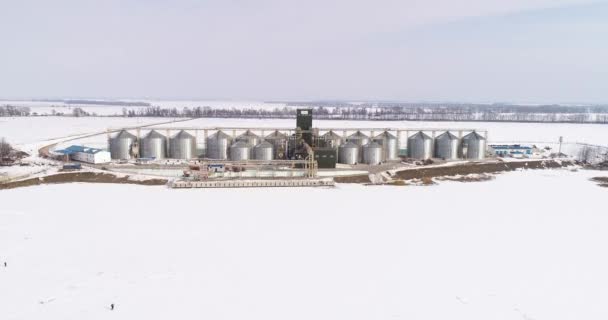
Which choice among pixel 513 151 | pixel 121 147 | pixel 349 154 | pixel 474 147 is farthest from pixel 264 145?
pixel 513 151

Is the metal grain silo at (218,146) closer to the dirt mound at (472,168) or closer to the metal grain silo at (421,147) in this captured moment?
the dirt mound at (472,168)

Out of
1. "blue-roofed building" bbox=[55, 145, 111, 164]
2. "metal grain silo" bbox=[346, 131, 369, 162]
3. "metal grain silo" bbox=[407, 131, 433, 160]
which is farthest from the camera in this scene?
"metal grain silo" bbox=[407, 131, 433, 160]

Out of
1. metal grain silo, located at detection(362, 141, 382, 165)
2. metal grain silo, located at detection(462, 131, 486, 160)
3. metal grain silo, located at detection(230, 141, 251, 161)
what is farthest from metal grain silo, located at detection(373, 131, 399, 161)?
metal grain silo, located at detection(230, 141, 251, 161)

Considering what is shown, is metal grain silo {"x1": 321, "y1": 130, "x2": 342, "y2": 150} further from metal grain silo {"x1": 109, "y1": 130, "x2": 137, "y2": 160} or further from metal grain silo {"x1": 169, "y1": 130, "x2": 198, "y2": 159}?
metal grain silo {"x1": 109, "y1": 130, "x2": 137, "y2": 160}

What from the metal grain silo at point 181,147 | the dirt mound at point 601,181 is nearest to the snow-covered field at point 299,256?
the dirt mound at point 601,181

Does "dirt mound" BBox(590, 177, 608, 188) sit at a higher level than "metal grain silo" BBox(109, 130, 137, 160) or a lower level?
lower

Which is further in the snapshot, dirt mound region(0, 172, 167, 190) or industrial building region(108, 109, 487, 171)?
industrial building region(108, 109, 487, 171)

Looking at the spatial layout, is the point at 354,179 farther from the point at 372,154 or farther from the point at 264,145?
the point at 264,145

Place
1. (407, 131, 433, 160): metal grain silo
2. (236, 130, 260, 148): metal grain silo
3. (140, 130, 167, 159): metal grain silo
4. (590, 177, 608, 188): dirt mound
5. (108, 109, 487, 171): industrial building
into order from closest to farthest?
(590, 177, 608, 188): dirt mound < (108, 109, 487, 171): industrial building < (140, 130, 167, 159): metal grain silo < (236, 130, 260, 148): metal grain silo < (407, 131, 433, 160): metal grain silo

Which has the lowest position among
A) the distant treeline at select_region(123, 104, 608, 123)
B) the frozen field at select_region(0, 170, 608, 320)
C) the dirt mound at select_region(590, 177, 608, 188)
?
the frozen field at select_region(0, 170, 608, 320)
